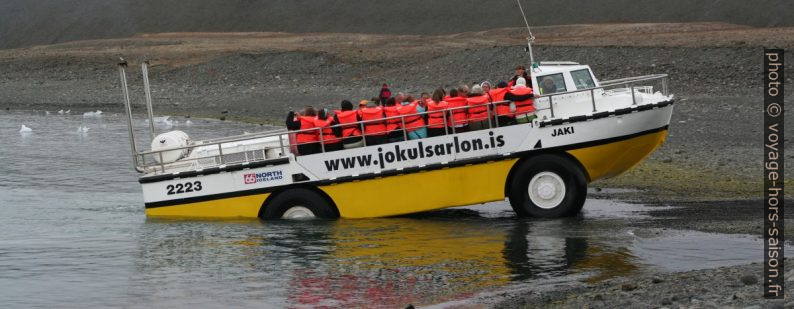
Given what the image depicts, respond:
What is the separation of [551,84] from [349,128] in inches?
95.9

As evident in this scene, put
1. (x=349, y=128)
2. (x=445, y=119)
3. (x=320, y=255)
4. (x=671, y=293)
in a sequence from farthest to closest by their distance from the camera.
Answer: (x=349, y=128), (x=445, y=119), (x=320, y=255), (x=671, y=293)

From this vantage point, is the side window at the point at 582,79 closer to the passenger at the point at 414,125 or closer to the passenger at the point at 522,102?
the passenger at the point at 522,102

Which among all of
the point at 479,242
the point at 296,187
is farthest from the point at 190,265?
the point at 479,242

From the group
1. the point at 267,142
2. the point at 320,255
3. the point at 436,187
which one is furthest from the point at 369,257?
the point at 267,142

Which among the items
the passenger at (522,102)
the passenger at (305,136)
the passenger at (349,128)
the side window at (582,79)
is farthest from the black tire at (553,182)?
the passenger at (305,136)

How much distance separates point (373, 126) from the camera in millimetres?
14102

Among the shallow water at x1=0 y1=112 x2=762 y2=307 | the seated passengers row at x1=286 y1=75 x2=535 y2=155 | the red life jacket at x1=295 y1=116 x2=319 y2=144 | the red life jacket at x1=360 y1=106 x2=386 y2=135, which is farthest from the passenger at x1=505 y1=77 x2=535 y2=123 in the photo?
the red life jacket at x1=295 y1=116 x2=319 y2=144

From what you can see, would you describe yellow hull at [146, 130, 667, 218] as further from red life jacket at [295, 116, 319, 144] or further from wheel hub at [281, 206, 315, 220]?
red life jacket at [295, 116, 319, 144]

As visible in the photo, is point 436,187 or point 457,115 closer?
point 436,187

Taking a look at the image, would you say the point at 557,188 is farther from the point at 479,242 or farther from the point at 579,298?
the point at 579,298

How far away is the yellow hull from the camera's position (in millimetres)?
13867

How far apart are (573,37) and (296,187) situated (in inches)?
1112

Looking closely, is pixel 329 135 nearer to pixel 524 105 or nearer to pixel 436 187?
pixel 436 187

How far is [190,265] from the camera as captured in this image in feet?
41.4
